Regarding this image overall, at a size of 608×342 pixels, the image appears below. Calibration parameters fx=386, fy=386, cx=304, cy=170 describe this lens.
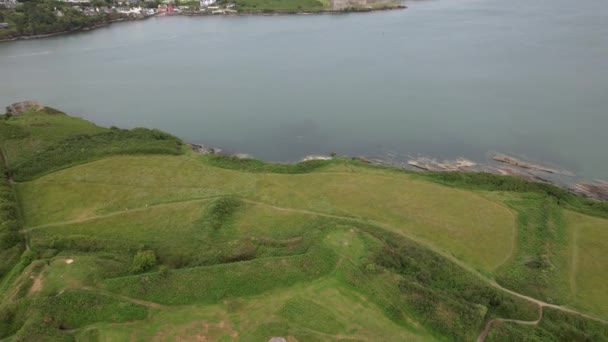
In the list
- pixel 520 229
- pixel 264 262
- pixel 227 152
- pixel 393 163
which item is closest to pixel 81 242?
pixel 264 262

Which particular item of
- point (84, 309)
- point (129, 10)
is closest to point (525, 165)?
point (84, 309)

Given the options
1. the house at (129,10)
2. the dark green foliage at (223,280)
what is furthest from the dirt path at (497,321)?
the house at (129,10)

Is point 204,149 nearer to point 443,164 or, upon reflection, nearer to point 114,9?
point 443,164

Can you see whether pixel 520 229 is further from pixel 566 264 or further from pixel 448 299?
pixel 448 299

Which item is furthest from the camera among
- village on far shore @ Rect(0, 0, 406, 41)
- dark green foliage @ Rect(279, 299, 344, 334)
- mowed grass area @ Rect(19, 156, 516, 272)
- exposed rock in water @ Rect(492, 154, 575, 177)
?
village on far shore @ Rect(0, 0, 406, 41)

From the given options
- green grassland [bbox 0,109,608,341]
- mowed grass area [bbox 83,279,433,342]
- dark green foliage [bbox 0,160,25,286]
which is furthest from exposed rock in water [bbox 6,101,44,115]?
mowed grass area [bbox 83,279,433,342]

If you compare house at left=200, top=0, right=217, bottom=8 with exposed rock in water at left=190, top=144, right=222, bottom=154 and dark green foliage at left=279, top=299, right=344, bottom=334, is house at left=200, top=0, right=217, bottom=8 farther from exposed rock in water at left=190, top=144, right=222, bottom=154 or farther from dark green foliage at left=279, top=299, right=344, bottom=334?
dark green foliage at left=279, top=299, right=344, bottom=334
